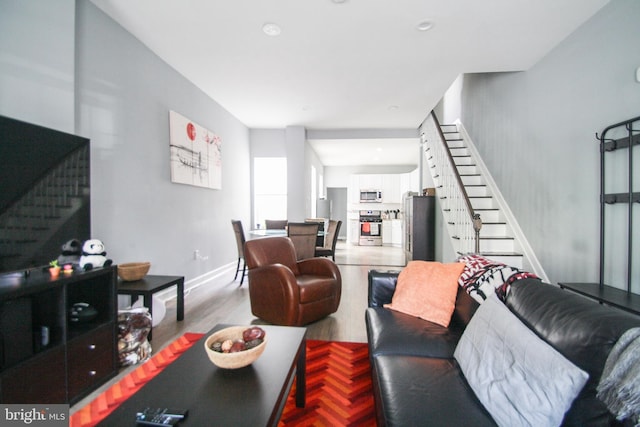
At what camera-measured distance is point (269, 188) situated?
638cm

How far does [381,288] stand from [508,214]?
2.75m

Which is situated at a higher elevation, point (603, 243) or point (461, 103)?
point (461, 103)

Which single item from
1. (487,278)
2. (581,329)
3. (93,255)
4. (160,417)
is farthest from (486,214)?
(93,255)

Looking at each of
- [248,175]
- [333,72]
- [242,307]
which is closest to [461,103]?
[333,72]

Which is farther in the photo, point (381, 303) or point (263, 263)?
point (263, 263)

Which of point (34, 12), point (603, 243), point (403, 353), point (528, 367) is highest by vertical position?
point (34, 12)

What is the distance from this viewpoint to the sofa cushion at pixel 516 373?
0.84m

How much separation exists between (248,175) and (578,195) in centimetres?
526

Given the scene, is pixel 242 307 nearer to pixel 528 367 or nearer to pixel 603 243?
pixel 528 367

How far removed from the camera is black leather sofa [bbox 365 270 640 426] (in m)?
0.86

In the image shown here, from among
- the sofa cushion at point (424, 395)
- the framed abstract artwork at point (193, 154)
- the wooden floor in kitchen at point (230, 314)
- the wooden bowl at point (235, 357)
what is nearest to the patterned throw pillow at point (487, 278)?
the sofa cushion at point (424, 395)

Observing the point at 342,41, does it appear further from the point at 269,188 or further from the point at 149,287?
the point at 269,188

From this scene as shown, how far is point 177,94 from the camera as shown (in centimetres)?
356

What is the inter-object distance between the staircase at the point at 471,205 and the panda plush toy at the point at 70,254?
141 inches
